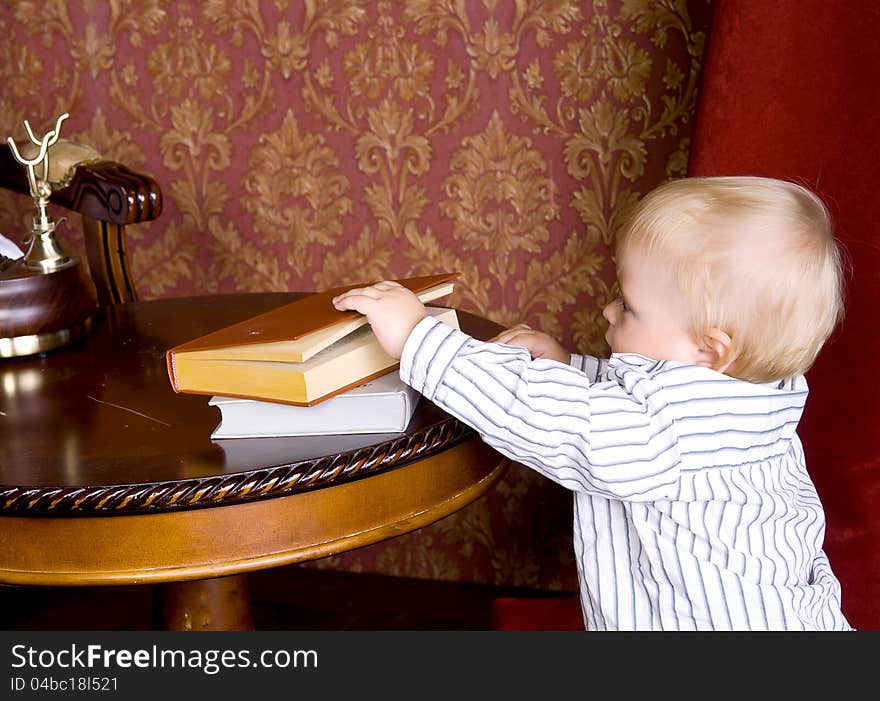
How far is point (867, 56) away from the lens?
1356 millimetres

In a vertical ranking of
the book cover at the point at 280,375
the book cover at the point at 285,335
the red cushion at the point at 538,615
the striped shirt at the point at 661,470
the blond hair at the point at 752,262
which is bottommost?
the red cushion at the point at 538,615

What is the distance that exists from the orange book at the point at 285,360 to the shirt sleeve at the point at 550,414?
6cm

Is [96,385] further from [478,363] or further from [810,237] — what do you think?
[810,237]

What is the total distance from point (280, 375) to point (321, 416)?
70mm

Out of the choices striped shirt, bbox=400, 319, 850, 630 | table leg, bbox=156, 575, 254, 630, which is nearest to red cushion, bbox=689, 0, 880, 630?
striped shirt, bbox=400, 319, 850, 630

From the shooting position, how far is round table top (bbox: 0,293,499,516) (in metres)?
0.89

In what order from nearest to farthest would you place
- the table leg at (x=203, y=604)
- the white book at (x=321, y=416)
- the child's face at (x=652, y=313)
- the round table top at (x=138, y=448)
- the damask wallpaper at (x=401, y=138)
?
1. the round table top at (x=138, y=448)
2. the white book at (x=321, y=416)
3. the child's face at (x=652, y=313)
4. the table leg at (x=203, y=604)
5. the damask wallpaper at (x=401, y=138)

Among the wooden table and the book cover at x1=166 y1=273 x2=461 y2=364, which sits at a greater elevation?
the book cover at x1=166 y1=273 x2=461 y2=364

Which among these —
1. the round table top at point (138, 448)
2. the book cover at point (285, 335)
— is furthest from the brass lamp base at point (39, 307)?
the book cover at point (285, 335)

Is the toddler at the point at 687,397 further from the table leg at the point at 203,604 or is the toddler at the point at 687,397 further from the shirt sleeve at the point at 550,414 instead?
the table leg at the point at 203,604

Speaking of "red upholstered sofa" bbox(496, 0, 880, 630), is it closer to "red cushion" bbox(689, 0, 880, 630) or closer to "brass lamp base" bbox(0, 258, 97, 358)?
"red cushion" bbox(689, 0, 880, 630)

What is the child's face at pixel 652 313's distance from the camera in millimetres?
1119

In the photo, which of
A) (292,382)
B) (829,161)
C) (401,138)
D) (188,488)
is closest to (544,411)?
(292,382)

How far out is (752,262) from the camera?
1068 millimetres
